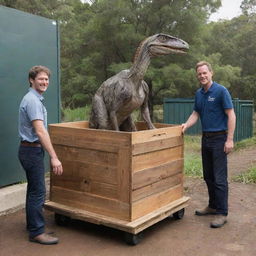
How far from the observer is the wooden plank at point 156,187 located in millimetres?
3287

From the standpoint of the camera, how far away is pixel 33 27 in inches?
184

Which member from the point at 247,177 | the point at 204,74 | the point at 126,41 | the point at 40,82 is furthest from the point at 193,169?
the point at 126,41

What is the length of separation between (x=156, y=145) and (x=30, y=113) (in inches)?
46.9

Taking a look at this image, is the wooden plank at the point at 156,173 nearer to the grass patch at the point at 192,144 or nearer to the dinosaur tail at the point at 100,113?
the dinosaur tail at the point at 100,113

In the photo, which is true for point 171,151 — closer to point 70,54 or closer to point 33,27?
point 33,27

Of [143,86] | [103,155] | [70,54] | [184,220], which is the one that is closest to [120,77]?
[143,86]

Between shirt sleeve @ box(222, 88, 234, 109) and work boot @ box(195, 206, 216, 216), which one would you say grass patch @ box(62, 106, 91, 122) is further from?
shirt sleeve @ box(222, 88, 234, 109)

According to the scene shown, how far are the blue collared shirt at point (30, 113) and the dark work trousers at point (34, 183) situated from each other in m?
0.12

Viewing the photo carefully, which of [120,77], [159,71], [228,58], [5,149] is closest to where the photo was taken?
[120,77]

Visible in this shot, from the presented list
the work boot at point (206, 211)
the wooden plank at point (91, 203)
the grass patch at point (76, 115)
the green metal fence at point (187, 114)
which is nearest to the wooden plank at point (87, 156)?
the wooden plank at point (91, 203)

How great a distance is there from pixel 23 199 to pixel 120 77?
1908 mm

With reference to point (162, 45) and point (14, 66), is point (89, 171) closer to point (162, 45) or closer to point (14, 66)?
point (162, 45)

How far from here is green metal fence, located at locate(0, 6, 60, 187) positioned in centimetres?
429

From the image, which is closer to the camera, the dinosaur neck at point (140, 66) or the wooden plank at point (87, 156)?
the wooden plank at point (87, 156)
